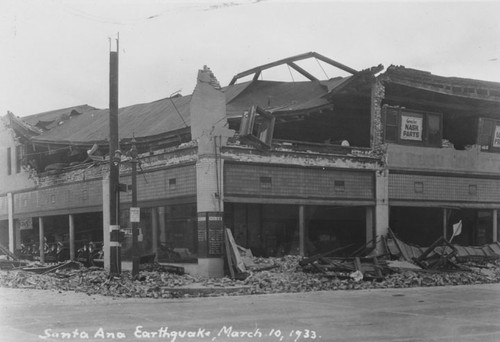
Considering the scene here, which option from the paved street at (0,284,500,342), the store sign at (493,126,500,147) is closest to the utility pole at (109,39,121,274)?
the paved street at (0,284,500,342)

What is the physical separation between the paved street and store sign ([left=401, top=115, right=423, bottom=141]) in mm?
9356

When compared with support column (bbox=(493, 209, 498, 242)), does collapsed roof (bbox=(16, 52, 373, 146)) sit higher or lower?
higher

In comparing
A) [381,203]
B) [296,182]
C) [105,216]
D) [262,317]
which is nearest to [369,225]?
[381,203]

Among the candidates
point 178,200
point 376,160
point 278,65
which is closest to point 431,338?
point 178,200

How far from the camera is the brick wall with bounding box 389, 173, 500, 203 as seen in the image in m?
25.6

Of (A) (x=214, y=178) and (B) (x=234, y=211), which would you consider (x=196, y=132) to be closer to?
(A) (x=214, y=178)

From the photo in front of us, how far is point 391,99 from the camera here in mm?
25531

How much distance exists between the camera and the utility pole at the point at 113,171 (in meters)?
20.0

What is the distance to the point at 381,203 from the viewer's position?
25.0 metres

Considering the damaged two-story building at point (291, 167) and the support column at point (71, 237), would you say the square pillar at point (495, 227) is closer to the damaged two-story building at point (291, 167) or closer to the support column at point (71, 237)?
the damaged two-story building at point (291, 167)

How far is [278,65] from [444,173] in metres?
8.41

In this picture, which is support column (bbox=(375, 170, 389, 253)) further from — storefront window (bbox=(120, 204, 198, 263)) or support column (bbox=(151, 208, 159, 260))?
support column (bbox=(151, 208, 159, 260))

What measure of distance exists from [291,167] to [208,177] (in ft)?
11.1

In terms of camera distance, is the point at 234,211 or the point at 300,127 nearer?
the point at 234,211
